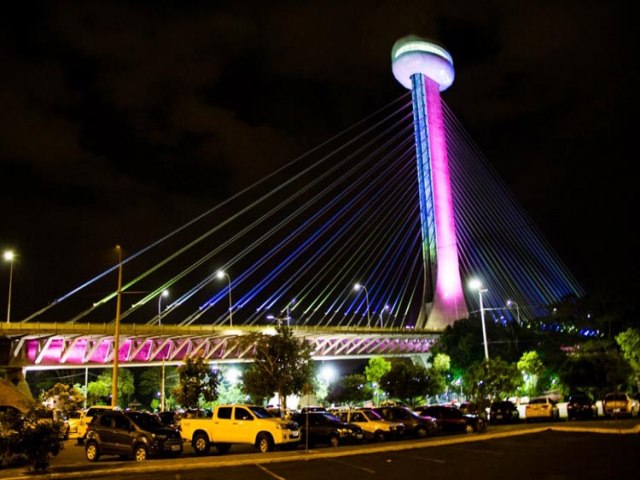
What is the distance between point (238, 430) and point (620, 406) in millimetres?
18879

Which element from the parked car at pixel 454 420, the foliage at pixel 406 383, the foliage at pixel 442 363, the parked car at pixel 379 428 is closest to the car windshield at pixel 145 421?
the parked car at pixel 379 428

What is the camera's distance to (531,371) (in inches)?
1941

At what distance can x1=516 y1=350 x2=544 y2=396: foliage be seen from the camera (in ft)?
162

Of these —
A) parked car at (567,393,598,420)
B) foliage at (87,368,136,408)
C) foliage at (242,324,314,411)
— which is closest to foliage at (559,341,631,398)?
parked car at (567,393,598,420)

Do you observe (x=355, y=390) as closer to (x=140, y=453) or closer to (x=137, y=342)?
(x=137, y=342)

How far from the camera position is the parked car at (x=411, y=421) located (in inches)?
959

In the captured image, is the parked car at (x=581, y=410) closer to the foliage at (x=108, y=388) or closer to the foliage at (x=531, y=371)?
the foliage at (x=531, y=371)

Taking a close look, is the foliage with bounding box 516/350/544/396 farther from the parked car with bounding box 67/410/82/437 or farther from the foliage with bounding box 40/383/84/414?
the foliage with bounding box 40/383/84/414

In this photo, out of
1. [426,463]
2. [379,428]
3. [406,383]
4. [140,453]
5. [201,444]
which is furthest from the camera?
[406,383]

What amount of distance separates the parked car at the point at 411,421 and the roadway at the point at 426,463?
410cm

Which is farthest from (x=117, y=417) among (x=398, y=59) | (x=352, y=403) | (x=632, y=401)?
(x=398, y=59)

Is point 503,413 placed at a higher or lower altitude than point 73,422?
lower

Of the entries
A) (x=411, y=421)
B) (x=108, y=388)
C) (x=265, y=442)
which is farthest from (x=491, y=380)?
(x=108, y=388)

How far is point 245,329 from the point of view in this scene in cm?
4969
